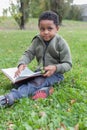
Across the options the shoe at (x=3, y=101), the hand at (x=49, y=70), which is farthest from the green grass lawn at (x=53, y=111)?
the hand at (x=49, y=70)

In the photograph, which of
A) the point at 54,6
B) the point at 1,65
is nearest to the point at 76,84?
the point at 1,65

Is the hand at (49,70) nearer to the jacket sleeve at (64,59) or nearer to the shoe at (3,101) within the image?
the jacket sleeve at (64,59)

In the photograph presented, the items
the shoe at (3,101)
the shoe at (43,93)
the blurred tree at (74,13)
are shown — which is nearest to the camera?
the shoe at (3,101)

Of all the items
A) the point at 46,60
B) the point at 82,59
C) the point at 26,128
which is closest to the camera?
the point at 26,128

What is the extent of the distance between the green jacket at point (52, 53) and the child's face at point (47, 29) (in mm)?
95

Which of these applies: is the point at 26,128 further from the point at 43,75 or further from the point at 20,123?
the point at 43,75

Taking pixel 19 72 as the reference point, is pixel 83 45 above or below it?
Result: below

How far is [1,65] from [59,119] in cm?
368

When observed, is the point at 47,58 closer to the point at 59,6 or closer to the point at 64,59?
the point at 64,59

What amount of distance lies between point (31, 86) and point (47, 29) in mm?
789

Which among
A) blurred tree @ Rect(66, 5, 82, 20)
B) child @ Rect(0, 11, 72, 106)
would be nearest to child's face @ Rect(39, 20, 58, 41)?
child @ Rect(0, 11, 72, 106)

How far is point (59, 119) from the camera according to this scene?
3.30m

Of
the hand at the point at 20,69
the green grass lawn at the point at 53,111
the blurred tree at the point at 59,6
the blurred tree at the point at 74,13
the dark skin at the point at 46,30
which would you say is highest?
the dark skin at the point at 46,30

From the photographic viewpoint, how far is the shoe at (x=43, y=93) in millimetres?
4125
